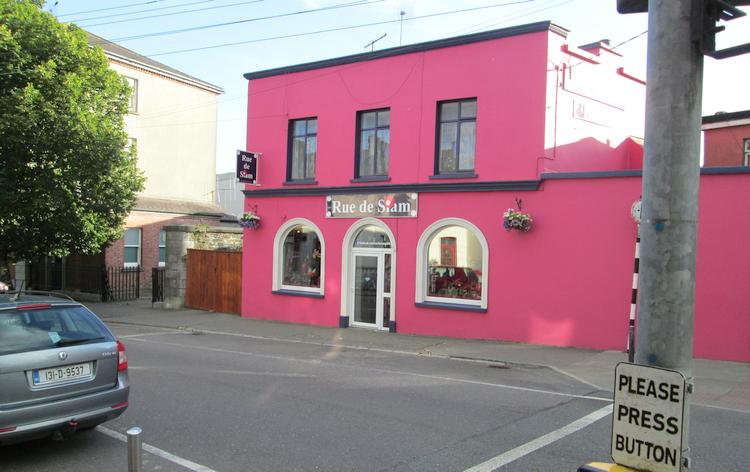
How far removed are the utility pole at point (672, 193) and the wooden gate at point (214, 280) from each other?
17104 mm

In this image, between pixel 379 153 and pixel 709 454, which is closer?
pixel 709 454

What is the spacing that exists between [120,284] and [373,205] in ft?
45.0

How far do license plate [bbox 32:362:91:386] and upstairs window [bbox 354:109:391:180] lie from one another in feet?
34.9

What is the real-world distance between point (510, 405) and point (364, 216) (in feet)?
28.4

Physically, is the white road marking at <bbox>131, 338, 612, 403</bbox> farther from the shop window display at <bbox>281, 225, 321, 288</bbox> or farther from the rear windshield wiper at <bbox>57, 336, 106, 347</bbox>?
the rear windshield wiper at <bbox>57, 336, 106, 347</bbox>

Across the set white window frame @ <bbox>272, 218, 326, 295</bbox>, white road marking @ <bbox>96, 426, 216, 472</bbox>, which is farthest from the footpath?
white road marking @ <bbox>96, 426, 216, 472</bbox>

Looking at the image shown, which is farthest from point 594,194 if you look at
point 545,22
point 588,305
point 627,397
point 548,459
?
point 627,397

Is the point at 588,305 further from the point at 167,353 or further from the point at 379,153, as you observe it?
the point at 167,353

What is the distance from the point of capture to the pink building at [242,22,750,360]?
12750mm

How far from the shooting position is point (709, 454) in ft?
19.5

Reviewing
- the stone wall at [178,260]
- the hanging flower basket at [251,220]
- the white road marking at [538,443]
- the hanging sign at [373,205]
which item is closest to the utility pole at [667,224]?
the white road marking at [538,443]

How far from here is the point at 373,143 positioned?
1602 centimetres

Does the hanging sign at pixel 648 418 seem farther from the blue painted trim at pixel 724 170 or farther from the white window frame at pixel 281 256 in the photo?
the white window frame at pixel 281 256

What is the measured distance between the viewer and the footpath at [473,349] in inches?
364
